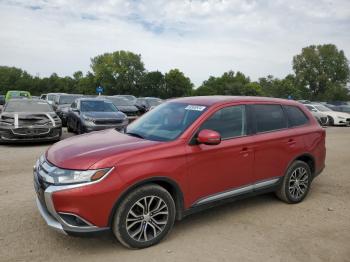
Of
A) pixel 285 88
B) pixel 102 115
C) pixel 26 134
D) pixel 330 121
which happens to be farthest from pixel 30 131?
pixel 285 88

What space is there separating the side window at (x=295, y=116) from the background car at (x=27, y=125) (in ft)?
25.2

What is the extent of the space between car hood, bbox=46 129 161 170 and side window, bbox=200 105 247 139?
0.83m

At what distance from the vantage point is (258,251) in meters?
4.02

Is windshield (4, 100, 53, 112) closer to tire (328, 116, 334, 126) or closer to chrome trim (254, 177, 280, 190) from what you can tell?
chrome trim (254, 177, 280, 190)

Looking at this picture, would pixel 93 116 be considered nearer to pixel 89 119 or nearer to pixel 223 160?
pixel 89 119

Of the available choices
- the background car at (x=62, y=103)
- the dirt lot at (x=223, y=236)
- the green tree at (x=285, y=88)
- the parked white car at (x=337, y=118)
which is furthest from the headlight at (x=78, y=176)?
the green tree at (x=285, y=88)

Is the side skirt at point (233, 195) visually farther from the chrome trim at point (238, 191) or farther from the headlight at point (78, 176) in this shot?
the headlight at point (78, 176)

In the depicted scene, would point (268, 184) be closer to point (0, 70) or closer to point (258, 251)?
point (258, 251)

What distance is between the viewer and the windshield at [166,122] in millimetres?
A: 4508

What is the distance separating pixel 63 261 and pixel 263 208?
9.81ft

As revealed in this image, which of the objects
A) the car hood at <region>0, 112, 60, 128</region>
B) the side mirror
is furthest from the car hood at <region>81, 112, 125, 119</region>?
the side mirror

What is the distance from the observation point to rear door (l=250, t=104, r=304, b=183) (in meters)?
5.06

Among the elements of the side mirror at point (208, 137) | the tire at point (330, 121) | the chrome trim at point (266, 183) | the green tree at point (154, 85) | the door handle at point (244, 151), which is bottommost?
the chrome trim at point (266, 183)

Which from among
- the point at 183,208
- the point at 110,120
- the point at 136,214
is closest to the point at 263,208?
the point at 183,208
